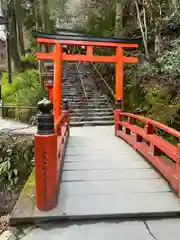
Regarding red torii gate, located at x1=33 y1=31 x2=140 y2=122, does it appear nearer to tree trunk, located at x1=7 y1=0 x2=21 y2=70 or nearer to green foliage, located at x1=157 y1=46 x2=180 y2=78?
green foliage, located at x1=157 y1=46 x2=180 y2=78

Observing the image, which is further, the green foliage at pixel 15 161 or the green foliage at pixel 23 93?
the green foliage at pixel 23 93

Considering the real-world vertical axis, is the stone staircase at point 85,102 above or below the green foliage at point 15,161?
above

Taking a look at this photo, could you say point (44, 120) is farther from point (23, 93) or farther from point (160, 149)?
point (23, 93)

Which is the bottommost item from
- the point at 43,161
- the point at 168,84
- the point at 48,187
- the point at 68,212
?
the point at 68,212

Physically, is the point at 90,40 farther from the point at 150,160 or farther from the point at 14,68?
the point at 14,68

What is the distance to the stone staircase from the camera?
11.8m

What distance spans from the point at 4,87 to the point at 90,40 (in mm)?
6402

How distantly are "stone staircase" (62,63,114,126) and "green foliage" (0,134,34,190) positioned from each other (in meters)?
3.76

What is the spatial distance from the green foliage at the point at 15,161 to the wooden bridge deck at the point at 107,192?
269 cm

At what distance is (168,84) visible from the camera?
9.52 meters

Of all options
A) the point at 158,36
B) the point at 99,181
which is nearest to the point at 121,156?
the point at 99,181

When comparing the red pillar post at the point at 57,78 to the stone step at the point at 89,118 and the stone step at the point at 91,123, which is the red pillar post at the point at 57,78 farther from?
the stone step at the point at 89,118

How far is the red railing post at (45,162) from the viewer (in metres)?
2.88

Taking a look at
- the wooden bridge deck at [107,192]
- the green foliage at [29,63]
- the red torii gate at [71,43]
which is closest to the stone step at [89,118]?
the red torii gate at [71,43]
